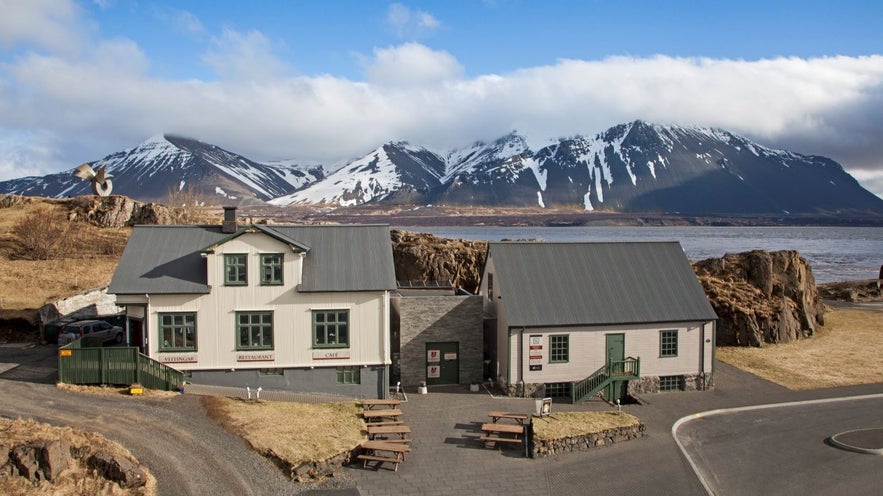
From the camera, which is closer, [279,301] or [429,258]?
[279,301]

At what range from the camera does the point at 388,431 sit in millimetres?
25188

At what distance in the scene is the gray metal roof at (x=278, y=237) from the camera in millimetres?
29875

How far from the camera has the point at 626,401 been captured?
32.1 metres

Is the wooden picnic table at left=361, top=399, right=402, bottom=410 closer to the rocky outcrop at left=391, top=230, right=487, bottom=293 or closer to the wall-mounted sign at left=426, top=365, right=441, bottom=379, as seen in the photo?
the wall-mounted sign at left=426, top=365, right=441, bottom=379

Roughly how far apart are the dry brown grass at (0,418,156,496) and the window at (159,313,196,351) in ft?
24.5

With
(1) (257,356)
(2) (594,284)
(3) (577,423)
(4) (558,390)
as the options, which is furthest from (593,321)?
(1) (257,356)

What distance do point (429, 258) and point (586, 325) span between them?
35.3 m

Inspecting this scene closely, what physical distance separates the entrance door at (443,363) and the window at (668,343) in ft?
32.6

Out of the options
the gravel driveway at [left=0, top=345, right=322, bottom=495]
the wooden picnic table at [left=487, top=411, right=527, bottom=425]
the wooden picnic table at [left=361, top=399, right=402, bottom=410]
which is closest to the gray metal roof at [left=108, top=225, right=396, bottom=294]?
the wooden picnic table at [left=361, top=399, right=402, bottom=410]

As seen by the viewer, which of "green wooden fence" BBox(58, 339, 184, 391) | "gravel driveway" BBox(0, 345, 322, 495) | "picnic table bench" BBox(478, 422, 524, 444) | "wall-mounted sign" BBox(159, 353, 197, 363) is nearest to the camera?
"gravel driveway" BBox(0, 345, 322, 495)

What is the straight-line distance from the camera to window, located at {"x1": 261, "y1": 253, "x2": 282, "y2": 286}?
30203 mm

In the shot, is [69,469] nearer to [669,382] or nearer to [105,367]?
[105,367]

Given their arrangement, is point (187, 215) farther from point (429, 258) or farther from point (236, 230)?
point (236, 230)

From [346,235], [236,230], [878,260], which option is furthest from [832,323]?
[878,260]
